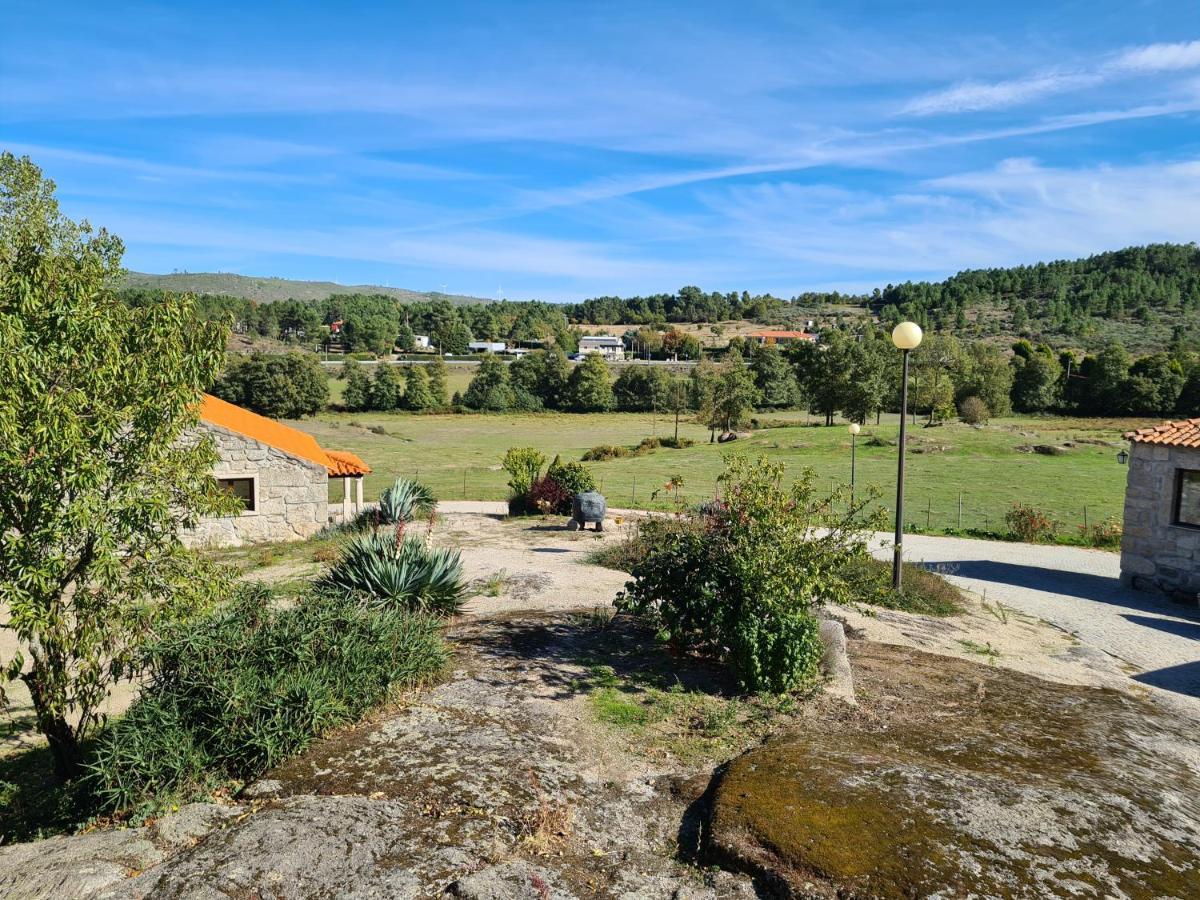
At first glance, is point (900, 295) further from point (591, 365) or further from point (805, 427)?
point (805, 427)

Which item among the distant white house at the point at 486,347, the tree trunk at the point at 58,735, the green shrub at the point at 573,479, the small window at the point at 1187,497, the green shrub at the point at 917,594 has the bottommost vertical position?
the green shrub at the point at 917,594

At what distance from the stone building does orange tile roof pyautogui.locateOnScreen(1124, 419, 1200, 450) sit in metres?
17.2

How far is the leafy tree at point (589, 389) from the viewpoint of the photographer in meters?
81.7

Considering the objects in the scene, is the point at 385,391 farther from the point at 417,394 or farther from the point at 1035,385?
the point at 1035,385

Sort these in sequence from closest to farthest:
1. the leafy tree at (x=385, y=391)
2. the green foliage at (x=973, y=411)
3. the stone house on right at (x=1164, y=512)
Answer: the stone house on right at (x=1164, y=512) < the green foliage at (x=973, y=411) < the leafy tree at (x=385, y=391)

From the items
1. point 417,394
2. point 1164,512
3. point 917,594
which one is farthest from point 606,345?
point 917,594

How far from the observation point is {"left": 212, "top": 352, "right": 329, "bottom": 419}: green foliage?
203ft

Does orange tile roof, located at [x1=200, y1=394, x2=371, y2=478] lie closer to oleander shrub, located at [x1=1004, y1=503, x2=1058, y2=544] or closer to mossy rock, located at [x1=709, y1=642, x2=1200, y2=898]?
mossy rock, located at [x1=709, y1=642, x2=1200, y2=898]

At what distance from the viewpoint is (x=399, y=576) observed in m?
9.87

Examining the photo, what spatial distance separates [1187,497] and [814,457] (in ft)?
92.6

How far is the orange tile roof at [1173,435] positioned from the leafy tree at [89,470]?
54.4 feet

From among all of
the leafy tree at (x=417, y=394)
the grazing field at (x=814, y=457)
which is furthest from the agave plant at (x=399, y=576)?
the leafy tree at (x=417, y=394)

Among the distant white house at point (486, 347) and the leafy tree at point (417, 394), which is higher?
the distant white house at point (486, 347)

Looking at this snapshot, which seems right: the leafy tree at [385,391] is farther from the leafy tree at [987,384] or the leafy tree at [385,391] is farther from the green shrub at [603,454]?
the leafy tree at [987,384]
